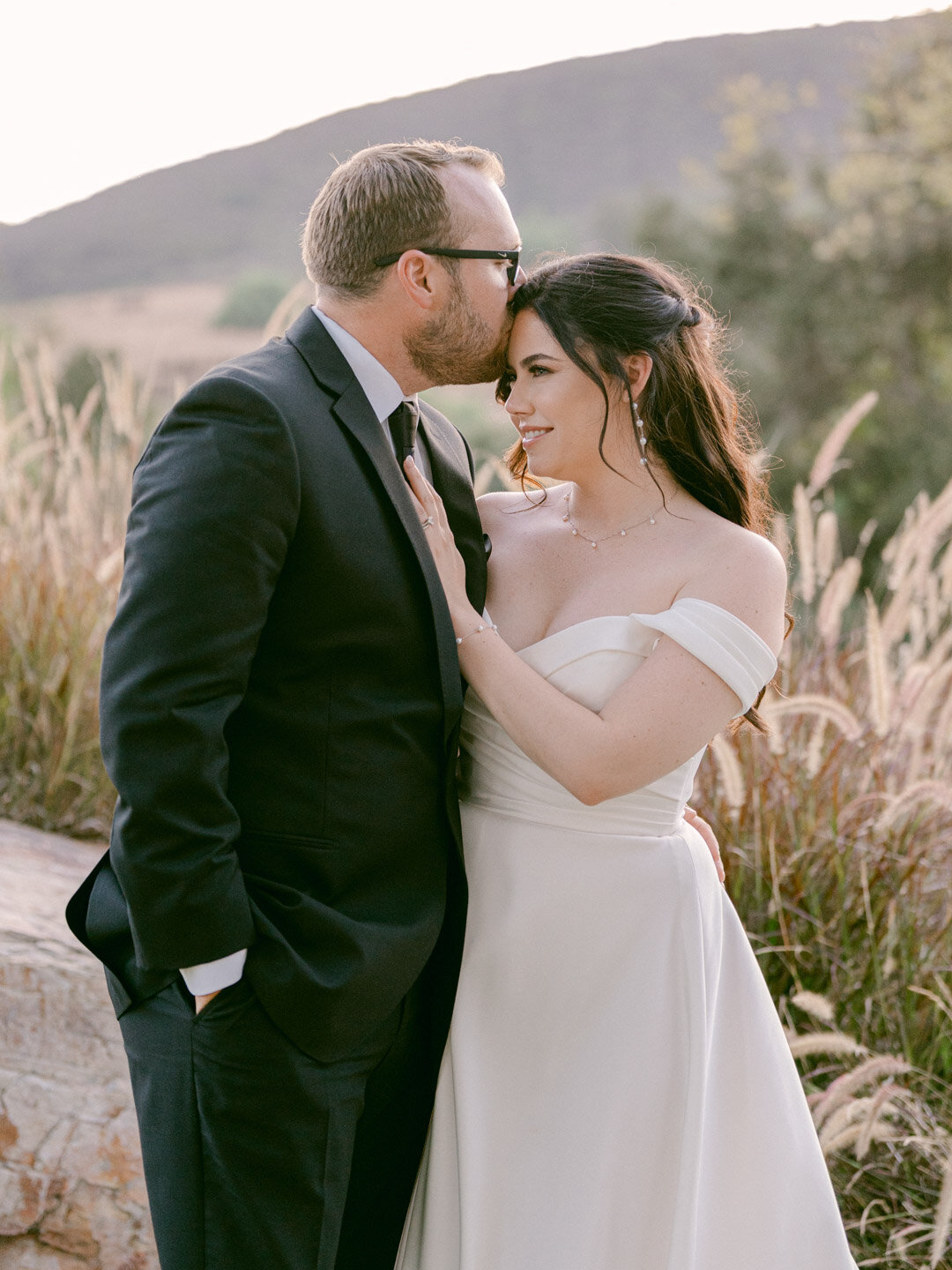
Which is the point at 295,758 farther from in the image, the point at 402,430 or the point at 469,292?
the point at 469,292

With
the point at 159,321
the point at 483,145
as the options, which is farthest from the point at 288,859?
the point at 483,145

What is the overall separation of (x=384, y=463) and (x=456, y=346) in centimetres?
39

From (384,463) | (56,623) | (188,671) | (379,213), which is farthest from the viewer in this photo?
(56,623)

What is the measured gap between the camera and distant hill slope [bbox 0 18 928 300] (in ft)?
188

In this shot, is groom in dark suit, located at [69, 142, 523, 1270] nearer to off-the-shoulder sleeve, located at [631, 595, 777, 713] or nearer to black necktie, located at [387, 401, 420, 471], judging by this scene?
black necktie, located at [387, 401, 420, 471]

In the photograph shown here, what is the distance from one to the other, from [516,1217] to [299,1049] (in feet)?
2.27

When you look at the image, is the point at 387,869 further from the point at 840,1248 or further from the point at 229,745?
the point at 840,1248

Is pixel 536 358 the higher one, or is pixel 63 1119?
pixel 536 358

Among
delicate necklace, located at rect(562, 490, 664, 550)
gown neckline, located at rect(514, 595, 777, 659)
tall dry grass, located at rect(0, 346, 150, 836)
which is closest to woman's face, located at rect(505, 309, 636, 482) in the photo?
delicate necklace, located at rect(562, 490, 664, 550)

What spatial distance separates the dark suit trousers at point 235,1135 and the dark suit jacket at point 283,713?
6cm

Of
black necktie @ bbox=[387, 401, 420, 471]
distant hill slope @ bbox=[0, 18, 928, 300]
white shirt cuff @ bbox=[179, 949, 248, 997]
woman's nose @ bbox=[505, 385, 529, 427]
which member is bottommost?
white shirt cuff @ bbox=[179, 949, 248, 997]

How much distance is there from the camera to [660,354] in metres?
2.55

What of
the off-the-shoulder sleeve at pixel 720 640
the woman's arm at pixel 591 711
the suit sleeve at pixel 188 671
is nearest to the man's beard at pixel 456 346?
the woman's arm at pixel 591 711

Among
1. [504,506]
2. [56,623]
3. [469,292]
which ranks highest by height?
A: [469,292]
